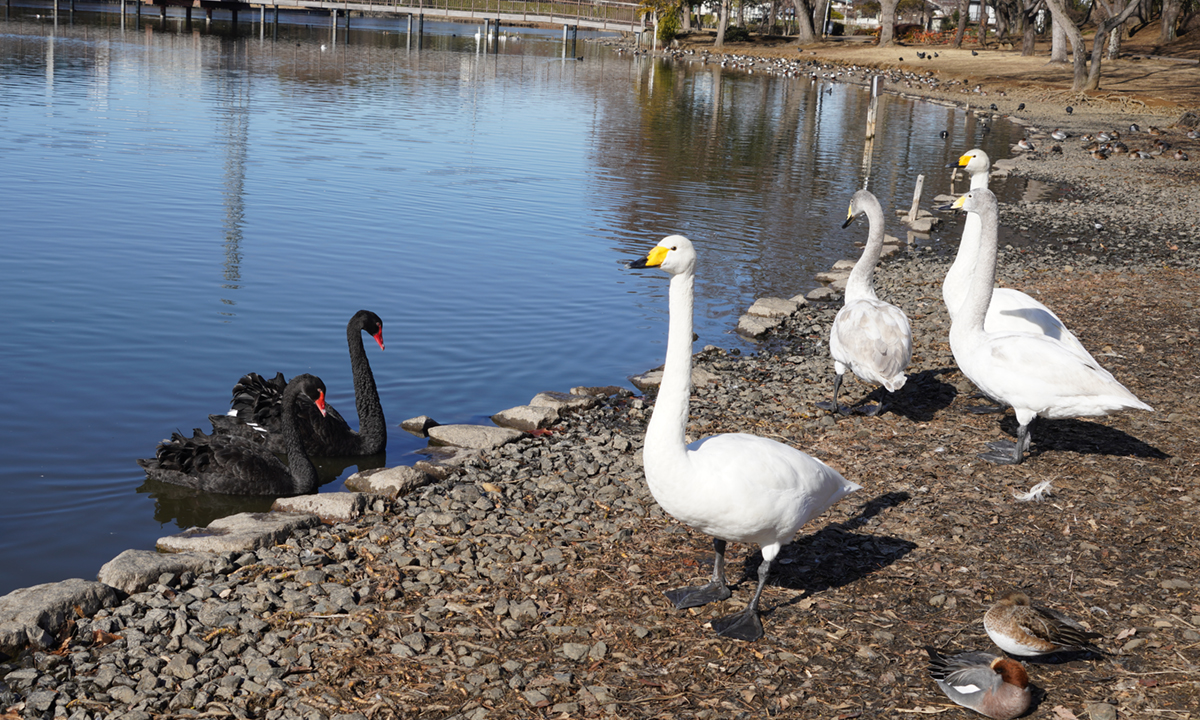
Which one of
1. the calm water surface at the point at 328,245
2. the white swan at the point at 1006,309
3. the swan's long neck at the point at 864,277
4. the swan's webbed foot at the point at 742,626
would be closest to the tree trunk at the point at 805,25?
the calm water surface at the point at 328,245

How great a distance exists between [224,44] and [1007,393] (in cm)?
5834

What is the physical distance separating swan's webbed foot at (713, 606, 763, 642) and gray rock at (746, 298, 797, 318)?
778 centimetres

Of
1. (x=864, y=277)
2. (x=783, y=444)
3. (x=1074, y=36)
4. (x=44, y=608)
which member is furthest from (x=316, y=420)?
(x=1074, y=36)

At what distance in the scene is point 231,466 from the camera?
24.1 ft

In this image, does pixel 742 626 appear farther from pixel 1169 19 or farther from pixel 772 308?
pixel 1169 19

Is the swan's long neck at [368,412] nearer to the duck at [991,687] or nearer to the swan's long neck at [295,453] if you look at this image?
the swan's long neck at [295,453]

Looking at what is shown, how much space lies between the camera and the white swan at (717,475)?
457 cm

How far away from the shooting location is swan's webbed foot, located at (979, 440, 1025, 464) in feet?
22.9

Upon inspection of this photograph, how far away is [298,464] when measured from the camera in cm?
754

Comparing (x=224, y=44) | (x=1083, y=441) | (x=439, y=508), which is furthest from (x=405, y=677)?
(x=224, y=44)

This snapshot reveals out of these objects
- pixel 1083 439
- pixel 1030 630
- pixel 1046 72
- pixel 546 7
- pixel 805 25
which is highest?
pixel 546 7

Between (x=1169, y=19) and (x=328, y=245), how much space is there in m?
64.9

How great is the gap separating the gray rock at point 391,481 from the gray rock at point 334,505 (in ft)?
0.69

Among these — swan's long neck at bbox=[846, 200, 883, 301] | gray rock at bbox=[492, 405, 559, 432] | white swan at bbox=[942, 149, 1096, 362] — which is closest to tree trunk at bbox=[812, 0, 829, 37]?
white swan at bbox=[942, 149, 1096, 362]
